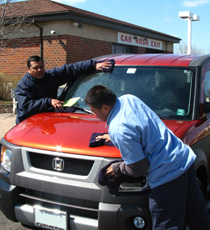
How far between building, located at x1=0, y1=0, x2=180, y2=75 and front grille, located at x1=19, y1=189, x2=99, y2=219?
1135cm

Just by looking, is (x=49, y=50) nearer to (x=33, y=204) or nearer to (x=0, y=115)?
(x=0, y=115)

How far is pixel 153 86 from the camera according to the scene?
356 cm

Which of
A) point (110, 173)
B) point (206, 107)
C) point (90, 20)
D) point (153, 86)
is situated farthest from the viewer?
point (90, 20)

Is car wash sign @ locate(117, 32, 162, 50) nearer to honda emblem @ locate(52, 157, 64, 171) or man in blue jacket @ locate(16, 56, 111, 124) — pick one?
man in blue jacket @ locate(16, 56, 111, 124)

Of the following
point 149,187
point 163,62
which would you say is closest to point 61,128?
point 149,187

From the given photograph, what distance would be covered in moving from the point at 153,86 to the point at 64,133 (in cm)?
127

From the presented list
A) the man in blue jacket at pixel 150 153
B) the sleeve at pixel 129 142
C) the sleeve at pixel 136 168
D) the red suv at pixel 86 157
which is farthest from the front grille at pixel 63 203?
the sleeve at pixel 129 142

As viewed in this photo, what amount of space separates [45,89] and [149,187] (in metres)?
2.28

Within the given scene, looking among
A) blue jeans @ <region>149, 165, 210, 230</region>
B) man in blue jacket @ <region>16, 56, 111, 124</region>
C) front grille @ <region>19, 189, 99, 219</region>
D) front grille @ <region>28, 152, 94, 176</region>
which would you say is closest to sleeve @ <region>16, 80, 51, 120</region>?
man in blue jacket @ <region>16, 56, 111, 124</region>

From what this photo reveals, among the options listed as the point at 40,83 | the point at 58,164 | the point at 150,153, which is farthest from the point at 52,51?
the point at 150,153

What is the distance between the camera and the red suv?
2424 millimetres

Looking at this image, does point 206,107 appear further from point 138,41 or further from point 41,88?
point 138,41

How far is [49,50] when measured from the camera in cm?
1414

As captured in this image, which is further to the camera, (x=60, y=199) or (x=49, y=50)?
(x=49, y=50)
